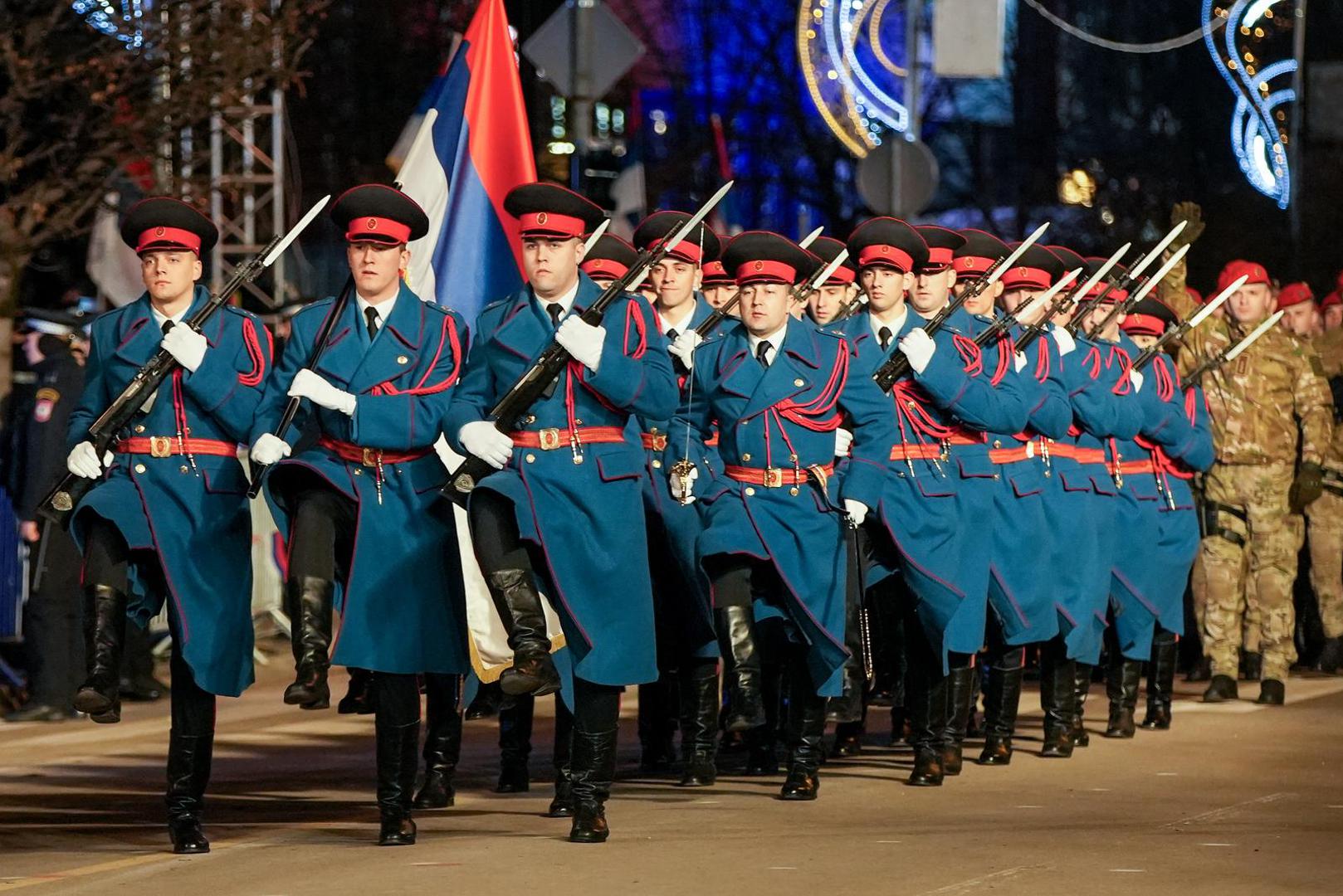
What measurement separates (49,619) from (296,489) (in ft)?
17.3

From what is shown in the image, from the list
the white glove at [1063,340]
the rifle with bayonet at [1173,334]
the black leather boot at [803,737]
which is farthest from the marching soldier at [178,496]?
the rifle with bayonet at [1173,334]

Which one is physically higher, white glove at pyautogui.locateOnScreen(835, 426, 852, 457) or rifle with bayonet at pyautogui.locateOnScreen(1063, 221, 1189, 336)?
rifle with bayonet at pyautogui.locateOnScreen(1063, 221, 1189, 336)

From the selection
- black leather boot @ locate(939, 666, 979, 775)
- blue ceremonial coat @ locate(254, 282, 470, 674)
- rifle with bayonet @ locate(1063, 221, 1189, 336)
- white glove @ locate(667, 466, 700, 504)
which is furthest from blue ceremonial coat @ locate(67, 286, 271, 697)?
rifle with bayonet @ locate(1063, 221, 1189, 336)

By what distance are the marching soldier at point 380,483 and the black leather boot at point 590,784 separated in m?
0.56

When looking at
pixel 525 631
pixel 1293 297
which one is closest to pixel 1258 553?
pixel 1293 297

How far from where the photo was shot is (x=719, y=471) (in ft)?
35.2

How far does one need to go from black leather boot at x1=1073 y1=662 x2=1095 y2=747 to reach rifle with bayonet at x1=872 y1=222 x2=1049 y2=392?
1849 millimetres

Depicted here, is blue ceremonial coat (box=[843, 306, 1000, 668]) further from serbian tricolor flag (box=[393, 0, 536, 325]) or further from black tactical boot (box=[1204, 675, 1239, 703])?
black tactical boot (box=[1204, 675, 1239, 703])

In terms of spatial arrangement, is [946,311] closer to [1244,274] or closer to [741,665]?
[741,665]

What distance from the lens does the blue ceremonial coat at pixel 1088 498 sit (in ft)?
40.9

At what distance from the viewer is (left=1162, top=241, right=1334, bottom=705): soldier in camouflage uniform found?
49.0 ft

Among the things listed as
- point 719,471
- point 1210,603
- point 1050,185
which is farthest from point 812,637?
point 1050,185

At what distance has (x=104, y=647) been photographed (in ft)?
29.9

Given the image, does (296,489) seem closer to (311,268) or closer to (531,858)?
(531,858)
